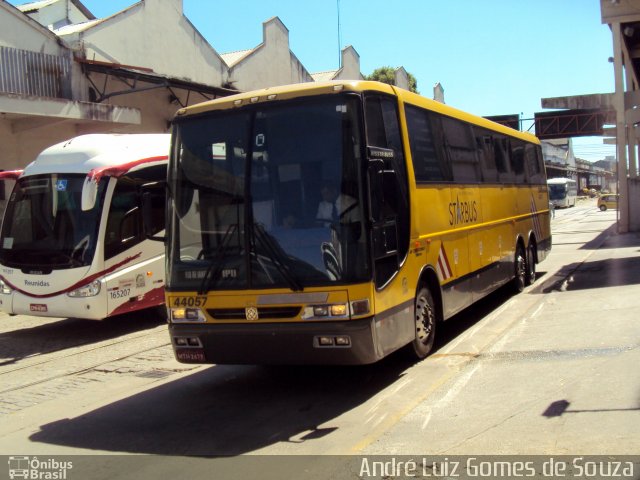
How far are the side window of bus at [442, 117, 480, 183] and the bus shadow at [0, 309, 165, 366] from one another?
238 inches

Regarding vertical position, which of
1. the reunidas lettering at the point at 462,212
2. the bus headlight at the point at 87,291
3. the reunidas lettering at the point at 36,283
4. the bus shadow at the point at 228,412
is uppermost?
the reunidas lettering at the point at 462,212

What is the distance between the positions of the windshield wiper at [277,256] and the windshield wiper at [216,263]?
0.26 metres

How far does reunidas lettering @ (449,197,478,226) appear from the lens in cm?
893

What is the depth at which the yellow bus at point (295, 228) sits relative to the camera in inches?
241

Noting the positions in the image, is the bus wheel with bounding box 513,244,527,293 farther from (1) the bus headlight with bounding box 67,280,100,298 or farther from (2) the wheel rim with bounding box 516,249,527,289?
(1) the bus headlight with bounding box 67,280,100,298

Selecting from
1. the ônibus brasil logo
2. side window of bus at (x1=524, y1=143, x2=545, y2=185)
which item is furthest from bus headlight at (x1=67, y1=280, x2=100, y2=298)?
side window of bus at (x1=524, y1=143, x2=545, y2=185)

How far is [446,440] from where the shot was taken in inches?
205

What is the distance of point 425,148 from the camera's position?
8.20 metres

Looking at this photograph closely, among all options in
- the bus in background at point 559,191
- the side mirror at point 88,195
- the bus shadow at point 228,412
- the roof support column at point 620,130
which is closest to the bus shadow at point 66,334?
the side mirror at point 88,195

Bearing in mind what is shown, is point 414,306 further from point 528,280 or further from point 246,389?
point 528,280

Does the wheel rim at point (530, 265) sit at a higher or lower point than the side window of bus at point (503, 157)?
lower

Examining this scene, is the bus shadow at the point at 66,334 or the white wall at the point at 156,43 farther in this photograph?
the white wall at the point at 156,43

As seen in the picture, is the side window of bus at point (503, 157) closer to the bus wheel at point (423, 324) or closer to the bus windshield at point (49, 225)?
the bus wheel at point (423, 324)

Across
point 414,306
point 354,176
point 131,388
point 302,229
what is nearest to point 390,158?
point 354,176
